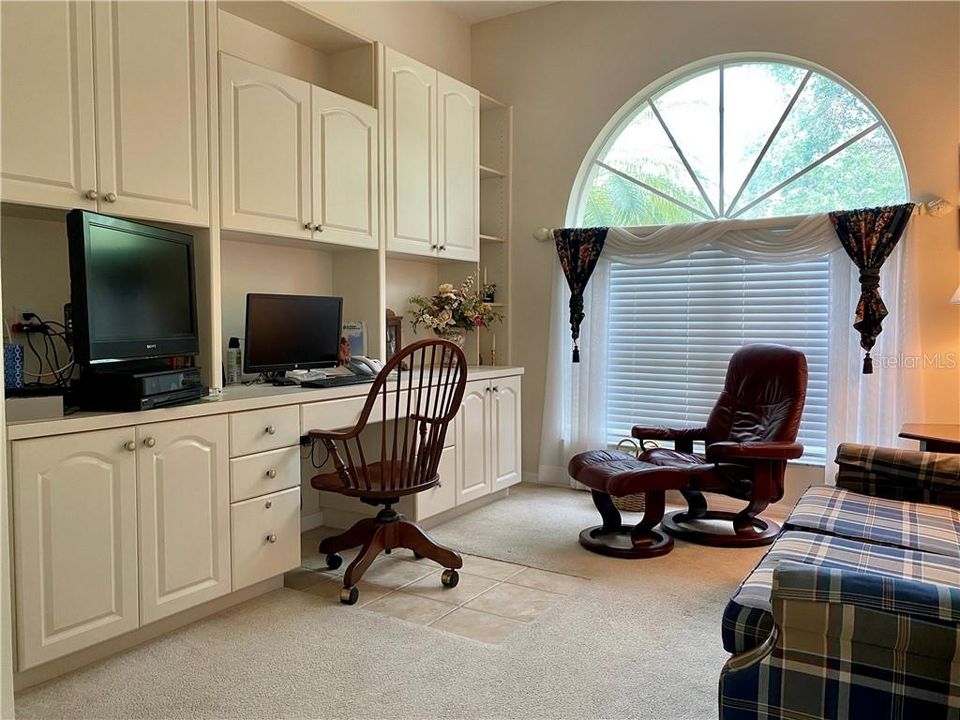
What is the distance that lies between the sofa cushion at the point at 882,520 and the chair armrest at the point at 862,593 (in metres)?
0.81

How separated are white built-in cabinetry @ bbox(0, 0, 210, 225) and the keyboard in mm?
826

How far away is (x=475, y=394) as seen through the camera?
407 cm

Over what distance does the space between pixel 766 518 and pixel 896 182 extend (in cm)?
198

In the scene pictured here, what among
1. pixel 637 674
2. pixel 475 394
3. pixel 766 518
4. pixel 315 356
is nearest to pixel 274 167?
pixel 315 356

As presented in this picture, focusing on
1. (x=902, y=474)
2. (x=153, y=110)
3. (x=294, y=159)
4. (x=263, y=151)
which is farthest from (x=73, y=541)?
(x=902, y=474)

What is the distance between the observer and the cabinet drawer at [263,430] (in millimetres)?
2694

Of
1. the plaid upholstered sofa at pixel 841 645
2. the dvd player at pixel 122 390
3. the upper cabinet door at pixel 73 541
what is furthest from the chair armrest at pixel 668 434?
the upper cabinet door at pixel 73 541

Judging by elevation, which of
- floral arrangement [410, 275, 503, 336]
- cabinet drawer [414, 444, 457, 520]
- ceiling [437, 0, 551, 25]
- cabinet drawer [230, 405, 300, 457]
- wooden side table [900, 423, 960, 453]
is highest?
ceiling [437, 0, 551, 25]

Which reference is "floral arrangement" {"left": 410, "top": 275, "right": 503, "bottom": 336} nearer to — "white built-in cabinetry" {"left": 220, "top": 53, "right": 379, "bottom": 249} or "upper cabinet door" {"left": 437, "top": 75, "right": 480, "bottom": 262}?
"upper cabinet door" {"left": 437, "top": 75, "right": 480, "bottom": 262}

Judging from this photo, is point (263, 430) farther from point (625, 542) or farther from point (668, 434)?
point (668, 434)

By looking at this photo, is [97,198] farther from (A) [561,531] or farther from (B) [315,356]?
(A) [561,531]

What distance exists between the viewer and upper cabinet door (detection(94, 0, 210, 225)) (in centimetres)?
249

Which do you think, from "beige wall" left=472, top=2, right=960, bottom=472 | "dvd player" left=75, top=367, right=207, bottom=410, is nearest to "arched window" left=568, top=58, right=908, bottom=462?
"beige wall" left=472, top=2, right=960, bottom=472

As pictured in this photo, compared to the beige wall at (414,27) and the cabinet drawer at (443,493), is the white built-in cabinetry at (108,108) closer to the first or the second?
the beige wall at (414,27)
